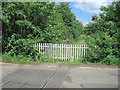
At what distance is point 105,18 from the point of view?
334 inches

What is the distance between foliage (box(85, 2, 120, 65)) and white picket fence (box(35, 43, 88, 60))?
2.04ft

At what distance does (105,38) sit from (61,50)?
2497 mm

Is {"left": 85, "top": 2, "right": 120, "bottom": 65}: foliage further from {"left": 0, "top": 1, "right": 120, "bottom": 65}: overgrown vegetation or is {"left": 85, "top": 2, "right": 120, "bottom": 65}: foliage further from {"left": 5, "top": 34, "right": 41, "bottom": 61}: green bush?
{"left": 5, "top": 34, "right": 41, "bottom": 61}: green bush

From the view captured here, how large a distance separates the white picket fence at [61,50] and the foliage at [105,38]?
2.04 ft

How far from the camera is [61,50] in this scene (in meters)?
8.64

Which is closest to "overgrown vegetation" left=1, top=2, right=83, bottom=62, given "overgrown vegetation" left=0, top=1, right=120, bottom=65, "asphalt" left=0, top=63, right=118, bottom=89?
"overgrown vegetation" left=0, top=1, right=120, bottom=65

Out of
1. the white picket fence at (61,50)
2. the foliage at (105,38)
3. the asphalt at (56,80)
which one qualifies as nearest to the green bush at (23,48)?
the white picket fence at (61,50)

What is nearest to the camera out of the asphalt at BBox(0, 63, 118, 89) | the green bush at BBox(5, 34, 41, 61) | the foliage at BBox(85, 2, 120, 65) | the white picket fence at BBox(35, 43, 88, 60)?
the asphalt at BBox(0, 63, 118, 89)

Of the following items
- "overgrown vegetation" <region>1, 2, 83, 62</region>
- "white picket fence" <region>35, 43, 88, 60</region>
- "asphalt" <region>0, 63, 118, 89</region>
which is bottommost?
"asphalt" <region>0, 63, 118, 89</region>

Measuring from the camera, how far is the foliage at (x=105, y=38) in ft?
24.9

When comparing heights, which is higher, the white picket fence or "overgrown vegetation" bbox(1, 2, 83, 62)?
"overgrown vegetation" bbox(1, 2, 83, 62)

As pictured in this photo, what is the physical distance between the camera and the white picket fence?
27.7 feet

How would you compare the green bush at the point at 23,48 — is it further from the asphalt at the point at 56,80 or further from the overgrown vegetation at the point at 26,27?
the asphalt at the point at 56,80

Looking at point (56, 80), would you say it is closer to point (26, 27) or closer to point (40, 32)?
point (40, 32)
